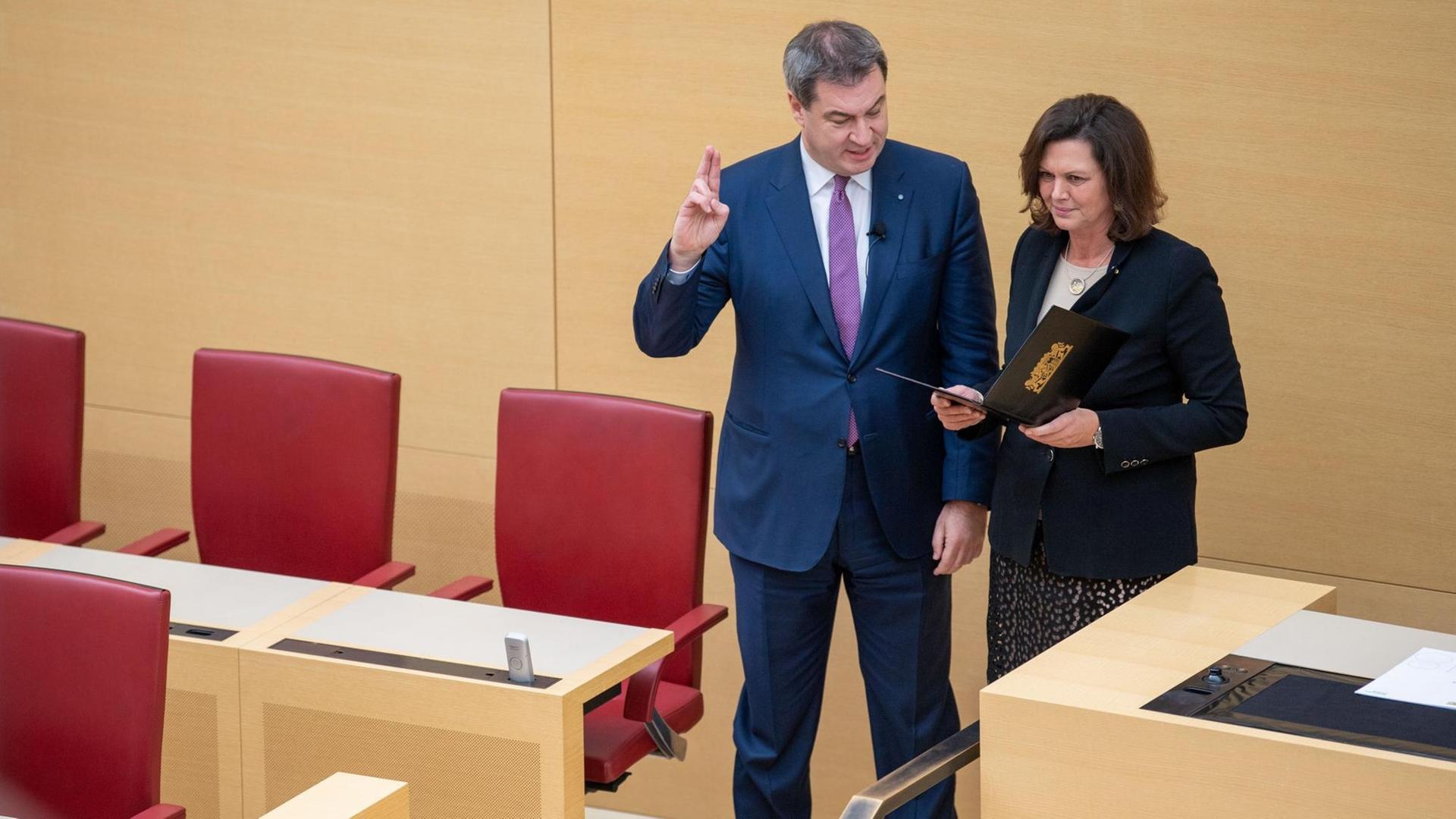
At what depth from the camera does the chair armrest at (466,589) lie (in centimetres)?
350

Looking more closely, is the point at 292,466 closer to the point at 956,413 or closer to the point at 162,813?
the point at 162,813

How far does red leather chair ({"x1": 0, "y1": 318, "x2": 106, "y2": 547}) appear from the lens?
13.4 ft

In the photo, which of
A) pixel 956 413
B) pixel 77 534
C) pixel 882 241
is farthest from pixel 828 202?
pixel 77 534

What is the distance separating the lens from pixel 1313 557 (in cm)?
374

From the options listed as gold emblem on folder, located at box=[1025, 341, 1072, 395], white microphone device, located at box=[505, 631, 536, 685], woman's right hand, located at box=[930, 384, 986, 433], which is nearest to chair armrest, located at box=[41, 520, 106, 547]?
white microphone device, located at box=[505, 631, 536, 685]

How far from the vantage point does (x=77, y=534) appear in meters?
3.96

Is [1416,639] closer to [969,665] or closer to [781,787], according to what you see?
[781,787]

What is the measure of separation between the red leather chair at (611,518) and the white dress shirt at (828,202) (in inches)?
19.2

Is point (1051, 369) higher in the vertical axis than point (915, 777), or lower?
higher

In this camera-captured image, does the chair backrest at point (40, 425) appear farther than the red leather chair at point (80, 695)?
Yes

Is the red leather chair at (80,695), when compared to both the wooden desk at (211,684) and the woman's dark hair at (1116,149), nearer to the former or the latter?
the wooden desk at (211,684)

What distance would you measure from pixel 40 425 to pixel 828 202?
2.14 metres

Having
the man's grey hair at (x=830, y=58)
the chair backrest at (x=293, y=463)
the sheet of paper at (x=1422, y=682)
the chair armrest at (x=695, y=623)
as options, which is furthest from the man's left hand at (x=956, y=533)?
the chair backrest at (x=293, y=463)

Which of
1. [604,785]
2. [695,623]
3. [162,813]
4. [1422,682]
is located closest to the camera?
[1422,682]
